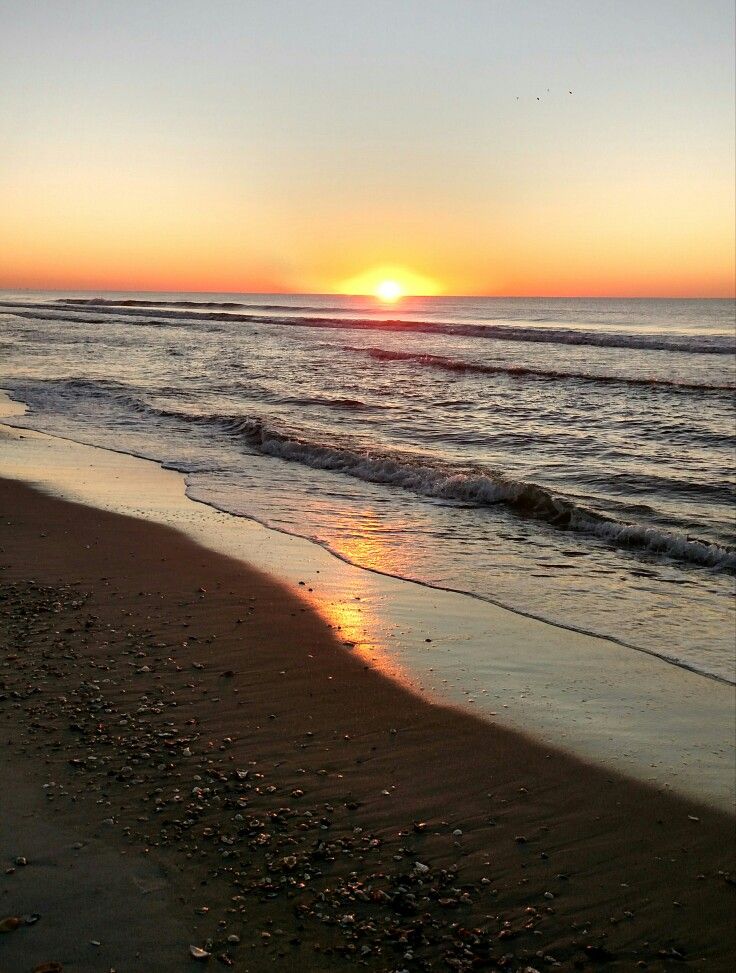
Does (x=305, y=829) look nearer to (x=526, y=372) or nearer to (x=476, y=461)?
(x=476, y=461)

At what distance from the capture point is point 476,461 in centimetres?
1443

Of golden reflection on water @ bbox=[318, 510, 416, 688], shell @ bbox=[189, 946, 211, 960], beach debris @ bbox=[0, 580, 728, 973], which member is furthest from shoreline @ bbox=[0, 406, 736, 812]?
shell @ bbox=[189, 946, 211, 960]

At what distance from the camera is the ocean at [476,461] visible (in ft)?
26.5

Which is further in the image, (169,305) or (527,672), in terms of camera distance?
(169,305)

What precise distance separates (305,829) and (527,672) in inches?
98.1

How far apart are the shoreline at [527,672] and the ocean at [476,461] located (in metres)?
0.39

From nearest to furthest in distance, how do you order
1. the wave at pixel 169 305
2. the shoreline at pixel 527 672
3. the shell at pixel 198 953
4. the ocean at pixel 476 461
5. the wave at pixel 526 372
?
the shell at pixel 198 953 < the shoreline at pixel 527 672 < the ocean at pixel 476 461 < the wave at pixel 526 372 < the wave at pixel 169 305

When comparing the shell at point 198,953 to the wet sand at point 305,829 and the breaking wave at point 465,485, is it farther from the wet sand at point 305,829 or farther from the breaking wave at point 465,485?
the breaking wave at point 465,485

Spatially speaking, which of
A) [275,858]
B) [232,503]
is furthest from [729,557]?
[275,858]

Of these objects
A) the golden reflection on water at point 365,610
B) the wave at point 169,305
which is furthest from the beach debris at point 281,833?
the wave at point 169,305

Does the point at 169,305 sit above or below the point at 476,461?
above

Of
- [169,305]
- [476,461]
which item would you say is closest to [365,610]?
[476,461]

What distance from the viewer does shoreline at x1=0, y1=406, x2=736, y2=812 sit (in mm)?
4832

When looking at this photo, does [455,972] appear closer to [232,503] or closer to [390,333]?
[232,503]
